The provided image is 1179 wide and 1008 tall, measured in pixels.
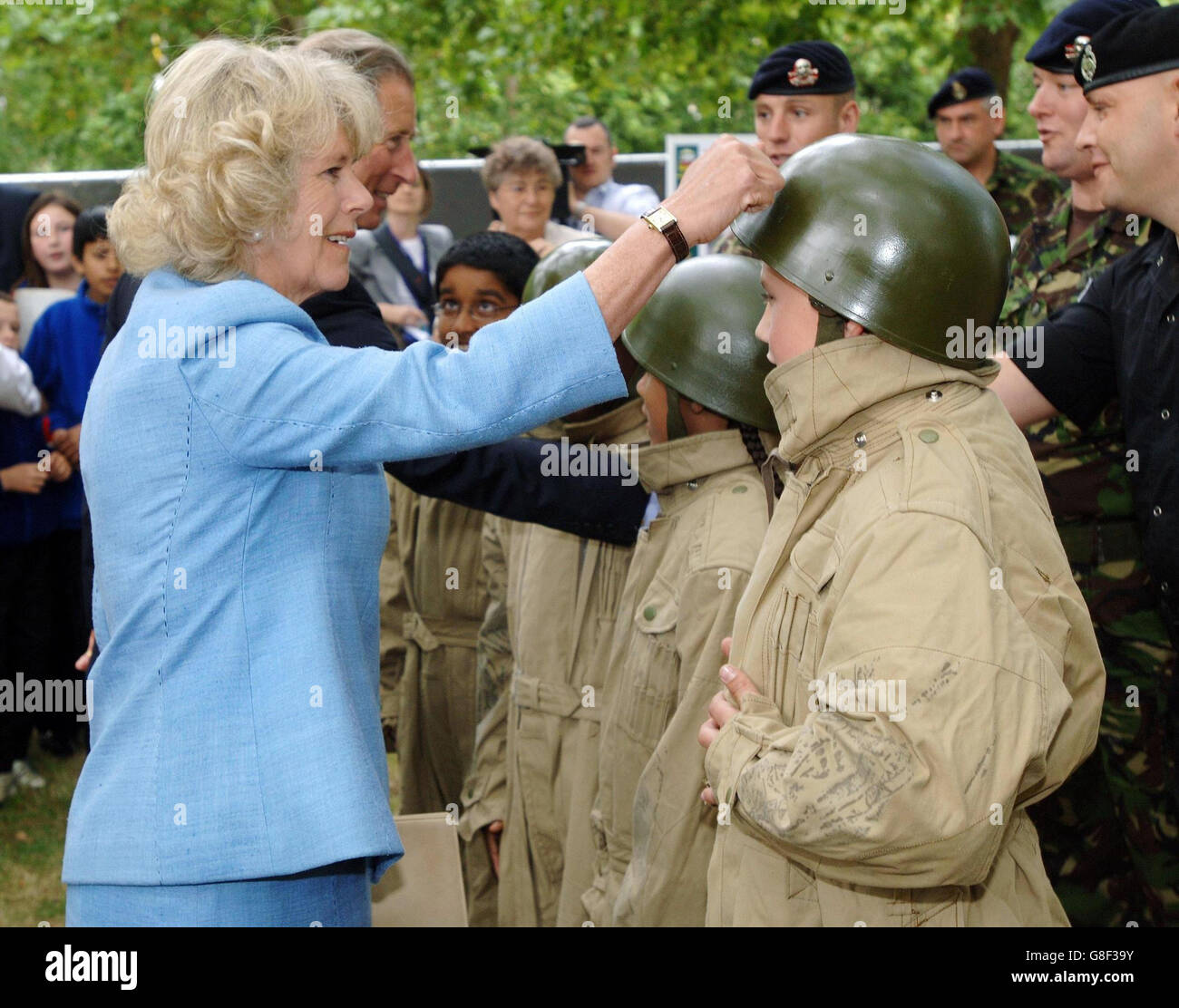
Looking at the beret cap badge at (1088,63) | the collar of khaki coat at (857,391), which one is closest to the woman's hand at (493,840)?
the collar of khaki coat at (857,391)

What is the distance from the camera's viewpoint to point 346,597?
7.75ft

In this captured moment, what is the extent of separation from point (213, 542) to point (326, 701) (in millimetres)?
319

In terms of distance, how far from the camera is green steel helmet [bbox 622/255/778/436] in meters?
3.14

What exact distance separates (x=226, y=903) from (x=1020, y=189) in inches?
183

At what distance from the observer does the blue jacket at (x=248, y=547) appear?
7.16ft

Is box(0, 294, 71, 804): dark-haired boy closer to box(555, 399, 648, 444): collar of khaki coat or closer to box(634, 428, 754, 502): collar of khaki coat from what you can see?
box(555, 399, 648, 444): collar of khaki coat

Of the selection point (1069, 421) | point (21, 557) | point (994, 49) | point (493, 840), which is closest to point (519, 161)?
point (21, 557)

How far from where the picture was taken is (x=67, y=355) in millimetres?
7191

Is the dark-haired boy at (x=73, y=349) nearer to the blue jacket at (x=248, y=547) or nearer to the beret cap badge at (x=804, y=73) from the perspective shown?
the beret cap badge at (x=804, y=73)

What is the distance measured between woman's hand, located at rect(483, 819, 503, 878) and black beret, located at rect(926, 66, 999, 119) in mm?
4210

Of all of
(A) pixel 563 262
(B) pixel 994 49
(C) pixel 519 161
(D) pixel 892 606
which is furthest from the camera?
(B) pixel 994 49

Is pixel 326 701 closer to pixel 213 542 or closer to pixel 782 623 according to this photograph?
pixel 213 542

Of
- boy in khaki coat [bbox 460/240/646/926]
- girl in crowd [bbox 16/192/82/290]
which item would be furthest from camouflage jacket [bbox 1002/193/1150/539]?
girl in crowd [bbox 16/192/82/290]

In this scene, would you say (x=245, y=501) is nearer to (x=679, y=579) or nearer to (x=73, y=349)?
(x=679, y=579)
